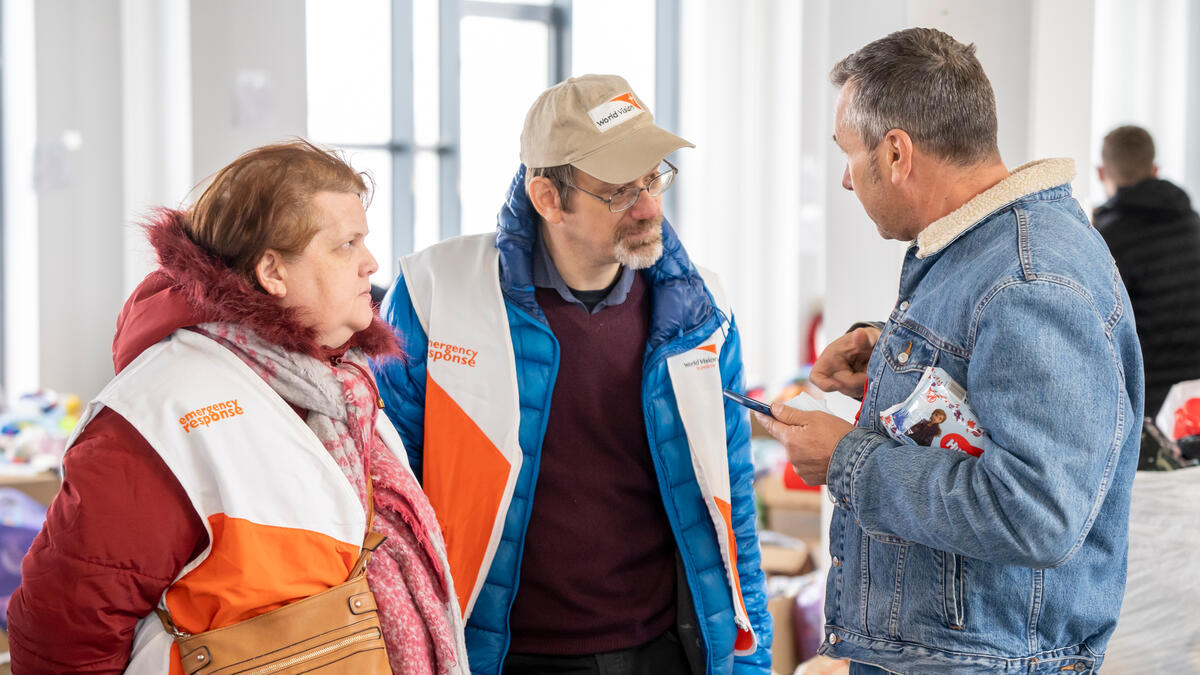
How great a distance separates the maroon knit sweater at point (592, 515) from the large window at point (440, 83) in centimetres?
368

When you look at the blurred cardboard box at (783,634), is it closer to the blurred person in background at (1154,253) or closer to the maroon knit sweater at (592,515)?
the blurred person in background at (1154,253)

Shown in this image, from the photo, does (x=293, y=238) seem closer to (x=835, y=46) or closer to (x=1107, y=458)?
(x=1107, y=458)

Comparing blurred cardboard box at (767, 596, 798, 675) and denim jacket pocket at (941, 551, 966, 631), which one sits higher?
denim jacket pocket at (941, 551, 966, 631)

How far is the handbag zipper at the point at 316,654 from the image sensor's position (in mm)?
1153

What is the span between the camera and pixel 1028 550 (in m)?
1.14

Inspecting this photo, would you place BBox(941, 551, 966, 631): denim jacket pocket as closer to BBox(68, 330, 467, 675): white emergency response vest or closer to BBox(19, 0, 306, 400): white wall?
BBox(68, 330, 467, 675): white emergency response vest

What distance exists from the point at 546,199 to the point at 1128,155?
2096mm

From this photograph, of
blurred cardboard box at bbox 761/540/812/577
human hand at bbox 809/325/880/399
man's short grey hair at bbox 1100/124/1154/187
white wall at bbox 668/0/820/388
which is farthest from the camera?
white wall at bbox 668/0/820/388

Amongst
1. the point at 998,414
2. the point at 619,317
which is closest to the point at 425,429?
the point at 619,317

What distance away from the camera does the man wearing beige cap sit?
67.4 inches

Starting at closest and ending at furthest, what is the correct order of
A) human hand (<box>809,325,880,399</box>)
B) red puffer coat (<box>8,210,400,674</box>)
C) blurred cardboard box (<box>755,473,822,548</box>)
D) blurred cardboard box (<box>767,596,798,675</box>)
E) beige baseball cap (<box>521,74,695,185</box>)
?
red puffer coat (<box>8,210,400,674</box>)
human hand (<box>809,325,880,399</box>)
beige baseball cap (<box>521,74,695,185</box>)
blurred cardboard box (<box>767,596,798,675</box>)
blurred cardboard box (<box>755,473,822,548</box>)

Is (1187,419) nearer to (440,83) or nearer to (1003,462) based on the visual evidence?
(1003,462)

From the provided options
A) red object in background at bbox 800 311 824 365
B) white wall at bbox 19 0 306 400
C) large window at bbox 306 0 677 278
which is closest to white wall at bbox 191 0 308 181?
white wall at bbox 19 0 306 400

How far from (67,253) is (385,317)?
3.18m
